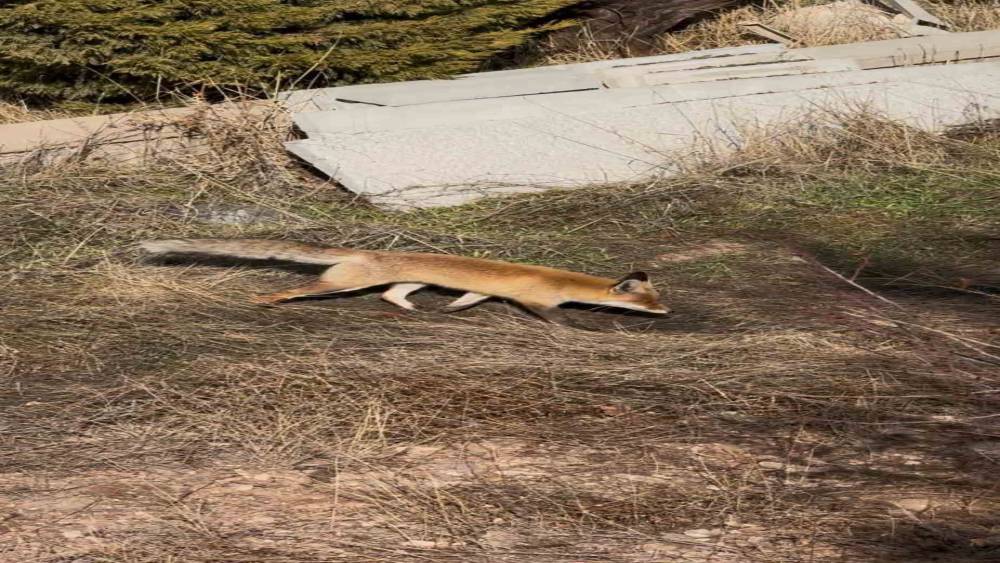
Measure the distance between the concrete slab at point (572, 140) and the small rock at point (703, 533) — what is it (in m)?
3.72

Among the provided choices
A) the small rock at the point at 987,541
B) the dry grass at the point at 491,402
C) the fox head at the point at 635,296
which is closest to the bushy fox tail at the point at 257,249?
the dry grass at the point at 491,402

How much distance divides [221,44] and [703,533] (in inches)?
235

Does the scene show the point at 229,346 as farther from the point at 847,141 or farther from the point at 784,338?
the point at 847,141

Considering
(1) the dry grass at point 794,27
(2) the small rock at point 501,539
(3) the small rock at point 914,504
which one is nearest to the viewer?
(2) the small rock at point 501,539

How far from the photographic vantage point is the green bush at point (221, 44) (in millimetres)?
8602

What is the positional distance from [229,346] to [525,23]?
5426 mm

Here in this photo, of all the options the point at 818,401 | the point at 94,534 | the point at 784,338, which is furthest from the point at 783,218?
the point at 94,534

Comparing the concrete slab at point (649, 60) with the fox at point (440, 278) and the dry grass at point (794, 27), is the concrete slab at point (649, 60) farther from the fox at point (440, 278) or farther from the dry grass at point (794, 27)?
the fox at point (440, 278)

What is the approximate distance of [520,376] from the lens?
500 cm

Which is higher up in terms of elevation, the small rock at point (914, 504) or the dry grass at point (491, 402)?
the small rock at point (914, 504)

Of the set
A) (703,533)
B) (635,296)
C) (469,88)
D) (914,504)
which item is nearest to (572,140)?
(469,88)

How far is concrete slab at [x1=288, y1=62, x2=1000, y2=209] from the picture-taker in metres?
7.58

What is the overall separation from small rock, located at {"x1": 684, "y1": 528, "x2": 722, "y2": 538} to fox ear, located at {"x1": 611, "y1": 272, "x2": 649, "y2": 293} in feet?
5.93

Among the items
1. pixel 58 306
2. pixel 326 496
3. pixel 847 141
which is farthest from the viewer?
pixel 847 141
